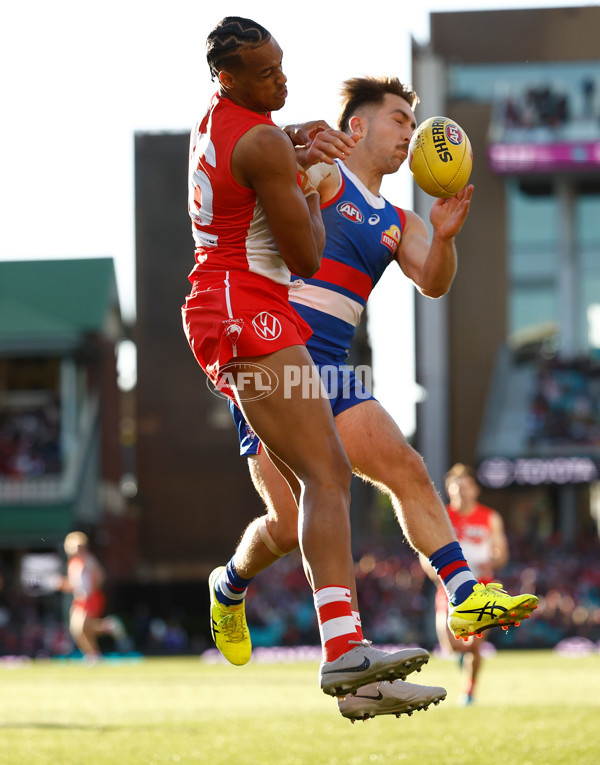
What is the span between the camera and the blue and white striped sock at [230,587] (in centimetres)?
630

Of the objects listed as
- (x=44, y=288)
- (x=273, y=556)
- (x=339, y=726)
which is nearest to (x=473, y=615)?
(x=273, y=556)

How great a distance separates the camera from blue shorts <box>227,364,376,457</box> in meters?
5.66

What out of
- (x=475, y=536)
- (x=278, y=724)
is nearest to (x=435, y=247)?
(x=278, y=724)

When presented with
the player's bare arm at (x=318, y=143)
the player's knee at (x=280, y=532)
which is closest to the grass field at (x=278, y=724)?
the player's knee at (x=280, y=532)

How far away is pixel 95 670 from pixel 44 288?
61.0 ft

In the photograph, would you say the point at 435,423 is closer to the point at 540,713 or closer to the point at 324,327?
the point at 540,713

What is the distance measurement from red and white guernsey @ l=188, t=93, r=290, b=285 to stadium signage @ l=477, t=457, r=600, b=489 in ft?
89.9

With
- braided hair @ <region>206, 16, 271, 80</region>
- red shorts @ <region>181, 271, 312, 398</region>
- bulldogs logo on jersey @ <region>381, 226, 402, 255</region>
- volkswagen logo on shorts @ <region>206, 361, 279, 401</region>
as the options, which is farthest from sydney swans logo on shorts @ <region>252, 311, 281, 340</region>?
bulldogs logo on jersey @ <region>381, 226, 402, 255</region>

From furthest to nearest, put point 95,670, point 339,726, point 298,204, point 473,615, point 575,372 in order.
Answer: point 575,372 < point 95,670 < point 339,726 < point 473,615 < point 298,204

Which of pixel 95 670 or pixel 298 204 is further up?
pixel 298 204

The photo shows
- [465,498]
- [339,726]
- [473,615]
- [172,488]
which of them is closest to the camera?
[473,615]

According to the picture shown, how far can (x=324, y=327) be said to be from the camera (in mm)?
5855

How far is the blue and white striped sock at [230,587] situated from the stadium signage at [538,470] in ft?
85.0

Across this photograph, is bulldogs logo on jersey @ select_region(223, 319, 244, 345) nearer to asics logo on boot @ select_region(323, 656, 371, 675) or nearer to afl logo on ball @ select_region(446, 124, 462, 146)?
asics logo on boot @ select_region(323, 656, 371, 675)
